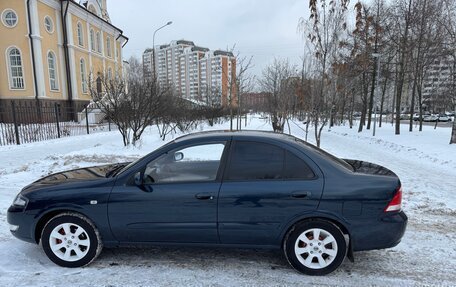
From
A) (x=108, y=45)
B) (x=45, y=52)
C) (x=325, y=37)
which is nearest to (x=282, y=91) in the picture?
(x=325, y=37)

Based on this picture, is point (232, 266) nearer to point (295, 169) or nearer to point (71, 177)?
point (295, 169)

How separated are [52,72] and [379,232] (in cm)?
3166

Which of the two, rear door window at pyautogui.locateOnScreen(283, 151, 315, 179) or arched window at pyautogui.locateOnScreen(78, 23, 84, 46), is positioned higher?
arched window at pyautogui.locateOnScreen(78, 23, 84, 46)

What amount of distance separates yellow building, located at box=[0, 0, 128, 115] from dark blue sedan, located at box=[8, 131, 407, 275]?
20.8 meters

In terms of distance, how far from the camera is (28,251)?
139 inches

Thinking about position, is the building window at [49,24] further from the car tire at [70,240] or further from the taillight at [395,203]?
the taillight at [395,203]

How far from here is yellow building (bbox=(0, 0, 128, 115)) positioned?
2461 cm

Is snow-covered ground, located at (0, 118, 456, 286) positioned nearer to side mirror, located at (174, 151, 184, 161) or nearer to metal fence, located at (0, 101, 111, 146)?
side mirror, located at (174, 151, 184, 161)

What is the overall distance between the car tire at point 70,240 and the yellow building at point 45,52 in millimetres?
20720

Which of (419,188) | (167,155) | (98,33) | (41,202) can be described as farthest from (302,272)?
(98,33)

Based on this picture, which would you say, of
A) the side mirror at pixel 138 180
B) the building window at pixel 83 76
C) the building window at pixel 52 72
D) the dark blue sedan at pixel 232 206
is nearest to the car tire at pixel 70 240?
the dark blue sedan at pixel 232 206

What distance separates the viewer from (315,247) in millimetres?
3029

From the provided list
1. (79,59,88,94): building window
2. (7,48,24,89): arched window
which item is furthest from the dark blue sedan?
(79,59,88,94): building window

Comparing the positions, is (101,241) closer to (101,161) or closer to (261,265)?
(261,265)
